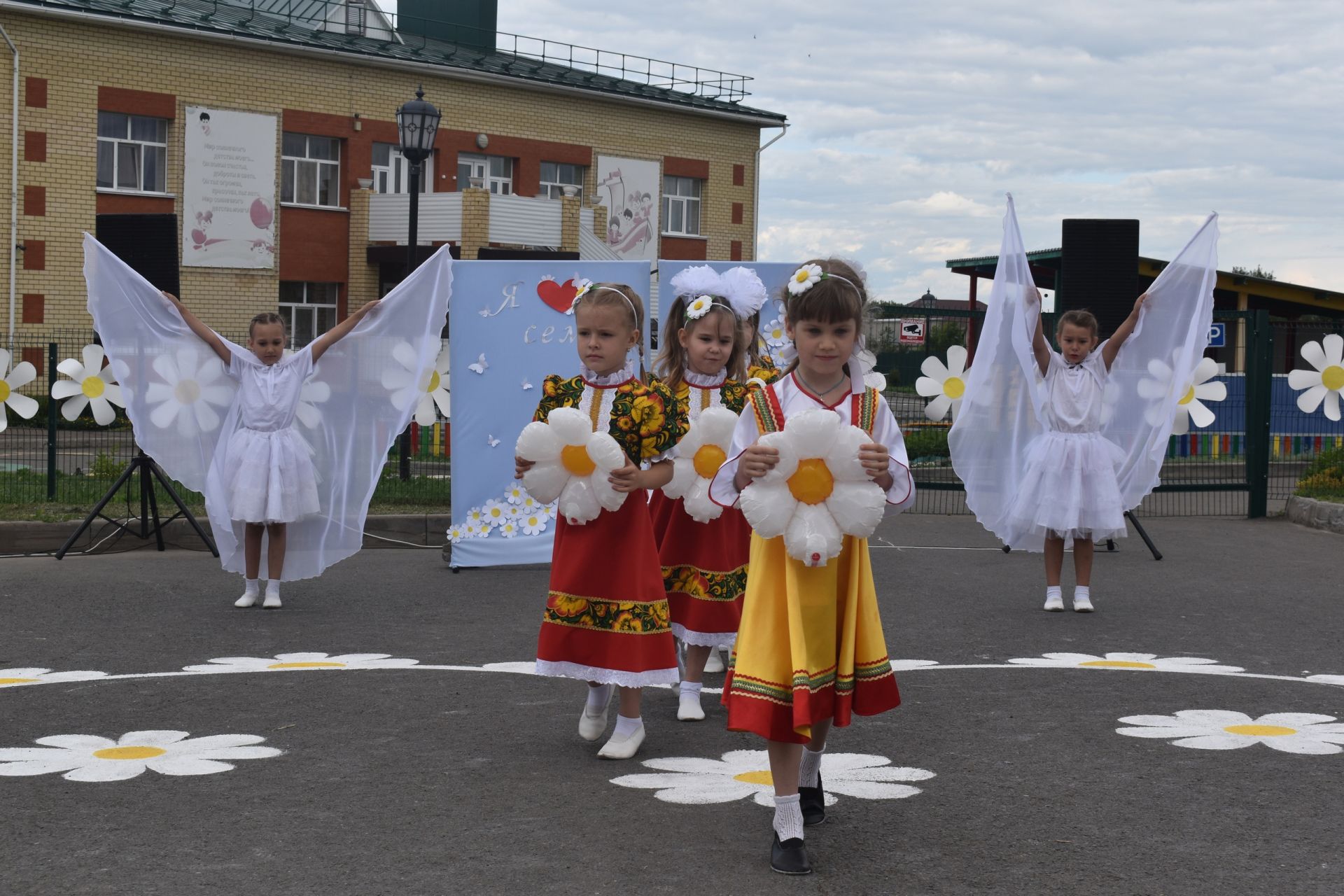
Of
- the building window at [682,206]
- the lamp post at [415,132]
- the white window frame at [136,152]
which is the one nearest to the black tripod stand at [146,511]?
the lamp post at [415,132]

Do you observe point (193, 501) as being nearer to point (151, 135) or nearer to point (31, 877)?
point (31, 877)

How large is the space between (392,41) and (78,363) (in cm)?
2733

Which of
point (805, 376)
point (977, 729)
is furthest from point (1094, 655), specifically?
point (805, 376)

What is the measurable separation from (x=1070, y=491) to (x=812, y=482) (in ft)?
18.2

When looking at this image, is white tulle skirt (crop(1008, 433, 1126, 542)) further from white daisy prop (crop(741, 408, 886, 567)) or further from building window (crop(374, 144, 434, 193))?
building window (crop(374, 144, 434, 193))

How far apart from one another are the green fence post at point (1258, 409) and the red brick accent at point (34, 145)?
2449 centimetres

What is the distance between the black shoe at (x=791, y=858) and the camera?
4.29 meters

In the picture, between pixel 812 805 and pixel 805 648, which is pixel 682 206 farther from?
pixel 805 648

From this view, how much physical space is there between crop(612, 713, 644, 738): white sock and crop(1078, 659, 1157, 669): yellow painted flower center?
2.75 m

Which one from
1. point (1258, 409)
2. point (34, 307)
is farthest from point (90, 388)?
point (34, 307)

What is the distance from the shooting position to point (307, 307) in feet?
118

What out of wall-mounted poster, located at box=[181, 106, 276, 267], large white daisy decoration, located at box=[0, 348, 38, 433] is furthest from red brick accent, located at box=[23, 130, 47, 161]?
large white daisy decoration, located at box=[0, 348, 38, 433]

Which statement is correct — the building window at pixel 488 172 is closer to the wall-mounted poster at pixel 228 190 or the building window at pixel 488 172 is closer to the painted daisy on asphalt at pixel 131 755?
the wall-mounted poster at pixel 228 190

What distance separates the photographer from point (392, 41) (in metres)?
38.4
